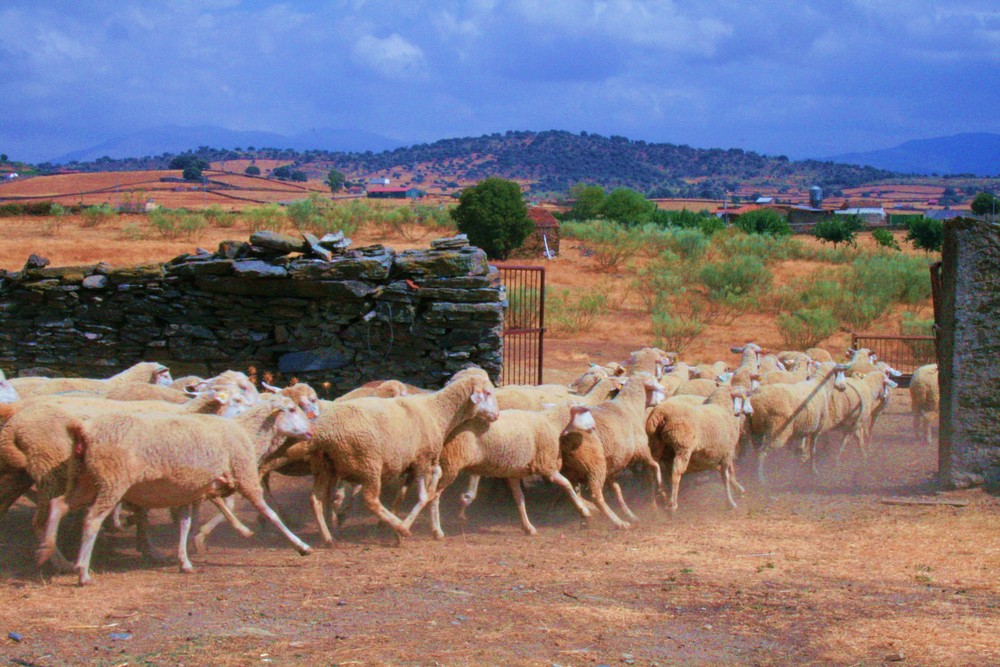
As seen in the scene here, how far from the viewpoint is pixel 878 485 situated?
11.2 m

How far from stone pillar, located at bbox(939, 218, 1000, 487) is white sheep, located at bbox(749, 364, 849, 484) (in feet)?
5.42

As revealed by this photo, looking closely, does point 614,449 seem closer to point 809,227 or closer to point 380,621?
point 380,621

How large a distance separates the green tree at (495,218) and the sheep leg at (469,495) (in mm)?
26408

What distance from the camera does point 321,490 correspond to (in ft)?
26.8

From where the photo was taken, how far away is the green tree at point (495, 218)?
1382 inches

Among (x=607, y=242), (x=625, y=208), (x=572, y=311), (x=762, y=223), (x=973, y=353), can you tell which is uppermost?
(x=625, y=208)

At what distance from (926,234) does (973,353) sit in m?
38.8

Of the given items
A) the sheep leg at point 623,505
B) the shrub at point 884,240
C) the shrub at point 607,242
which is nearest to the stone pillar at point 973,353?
the sheep leg at point 623,505

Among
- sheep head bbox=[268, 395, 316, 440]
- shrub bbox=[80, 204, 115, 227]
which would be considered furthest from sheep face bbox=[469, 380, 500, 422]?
shrub bbox=[80, 204, 115, 227]

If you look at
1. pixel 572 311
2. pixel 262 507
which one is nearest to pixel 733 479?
pixel 262 507

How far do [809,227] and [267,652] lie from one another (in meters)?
59.2

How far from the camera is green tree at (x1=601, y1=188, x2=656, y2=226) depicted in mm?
55062

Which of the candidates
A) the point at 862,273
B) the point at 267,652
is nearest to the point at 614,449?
the point at 267,652

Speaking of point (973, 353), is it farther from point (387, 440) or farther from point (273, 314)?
point (273, 314)
